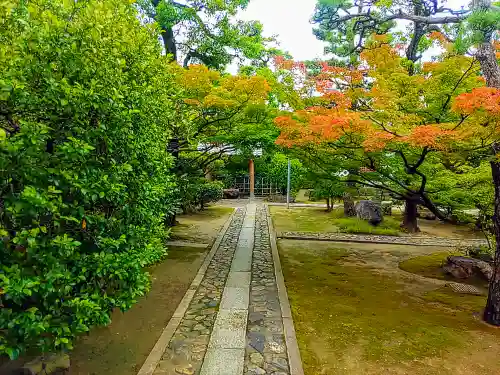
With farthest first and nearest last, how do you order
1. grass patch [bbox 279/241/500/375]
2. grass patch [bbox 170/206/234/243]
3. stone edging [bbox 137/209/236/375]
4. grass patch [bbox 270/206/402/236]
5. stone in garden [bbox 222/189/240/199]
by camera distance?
stone in garden [bbox 222/189/240/199] < grass patch [bbox 270/206/402/236] < grass patch [bbox 170/206/234/243] < grass patch [bbox 279/241/500/375] < stone edging [bbox 137/209/236/375]

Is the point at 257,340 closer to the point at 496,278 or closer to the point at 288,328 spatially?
the point at 288,328

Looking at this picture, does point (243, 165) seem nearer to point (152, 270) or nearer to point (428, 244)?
point (152, 270)

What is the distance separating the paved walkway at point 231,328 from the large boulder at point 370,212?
8827 millimetres

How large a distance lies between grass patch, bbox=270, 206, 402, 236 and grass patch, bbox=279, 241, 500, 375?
586 cm

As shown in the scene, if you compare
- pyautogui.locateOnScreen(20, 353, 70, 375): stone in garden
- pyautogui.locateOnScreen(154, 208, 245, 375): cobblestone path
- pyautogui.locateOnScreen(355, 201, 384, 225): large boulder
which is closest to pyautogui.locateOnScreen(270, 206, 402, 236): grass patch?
pyautogui.locateOnScreen(355, 201, 384, 225): large boulder

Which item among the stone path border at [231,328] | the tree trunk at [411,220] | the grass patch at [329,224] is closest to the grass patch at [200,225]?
the grass patch at [329,224]

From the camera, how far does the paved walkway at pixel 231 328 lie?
14.3 feet

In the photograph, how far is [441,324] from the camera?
19.0ft

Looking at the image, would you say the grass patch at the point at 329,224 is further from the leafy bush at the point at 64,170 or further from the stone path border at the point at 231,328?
the leafy bush at the point at 64,170

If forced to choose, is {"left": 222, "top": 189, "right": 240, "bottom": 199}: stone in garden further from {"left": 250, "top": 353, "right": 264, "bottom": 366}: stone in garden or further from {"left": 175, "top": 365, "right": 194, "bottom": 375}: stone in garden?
{"left": 175, "top": 365, "right": 194, "bottom": 375}: stone in garden

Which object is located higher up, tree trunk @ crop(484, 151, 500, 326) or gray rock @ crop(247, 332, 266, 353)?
tree trunk @ crop(484, 151, 500, 326)

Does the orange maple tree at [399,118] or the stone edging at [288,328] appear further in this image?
the orange maple tree at [399,118]

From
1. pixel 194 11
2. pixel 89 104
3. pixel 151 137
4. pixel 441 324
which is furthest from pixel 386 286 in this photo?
pixel 194 11

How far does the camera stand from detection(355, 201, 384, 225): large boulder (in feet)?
53.8
